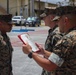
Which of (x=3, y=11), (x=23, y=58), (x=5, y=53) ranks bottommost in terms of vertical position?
(x=23, y=58)

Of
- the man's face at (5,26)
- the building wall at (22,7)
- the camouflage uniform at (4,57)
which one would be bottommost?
the building wall at (22,7)

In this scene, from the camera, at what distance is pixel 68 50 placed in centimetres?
290

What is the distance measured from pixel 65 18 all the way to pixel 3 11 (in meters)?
1.50

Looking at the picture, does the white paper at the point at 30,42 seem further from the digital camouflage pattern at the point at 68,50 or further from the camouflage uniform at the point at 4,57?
the camouflage uniform at the point at 4,57

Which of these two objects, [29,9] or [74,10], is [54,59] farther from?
[29,9]

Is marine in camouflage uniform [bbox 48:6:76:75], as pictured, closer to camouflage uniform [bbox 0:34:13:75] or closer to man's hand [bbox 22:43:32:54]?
man's hand [bbox 22:43:32:54]

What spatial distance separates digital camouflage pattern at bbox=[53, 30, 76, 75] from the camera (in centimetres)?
290

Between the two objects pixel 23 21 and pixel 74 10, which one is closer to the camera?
pixel 74 10

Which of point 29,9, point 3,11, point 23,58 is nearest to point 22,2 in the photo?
point 29,9

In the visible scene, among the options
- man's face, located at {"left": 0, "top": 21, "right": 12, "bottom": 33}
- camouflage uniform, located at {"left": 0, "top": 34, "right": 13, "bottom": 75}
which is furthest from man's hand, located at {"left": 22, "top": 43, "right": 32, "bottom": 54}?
man's face, located at {"left": 0, "top": 21, "right": 12, "bottom": 33}

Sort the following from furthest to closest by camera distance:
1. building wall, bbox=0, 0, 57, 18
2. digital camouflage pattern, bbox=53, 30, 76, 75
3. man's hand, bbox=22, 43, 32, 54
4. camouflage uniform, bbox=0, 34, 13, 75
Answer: building wall, bbox=0, 0, 57, 18
camouflage uniform, bbox=0, 34, 13, 75
man's hand, bbox=22, 43, 32, 54
digital camouflage pattern, bbox=53, 30, 76, 75

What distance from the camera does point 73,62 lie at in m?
2.99

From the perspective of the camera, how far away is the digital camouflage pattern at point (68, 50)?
2900 millimetres

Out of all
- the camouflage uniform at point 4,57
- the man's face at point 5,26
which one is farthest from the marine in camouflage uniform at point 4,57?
the man's face at point 5,26
